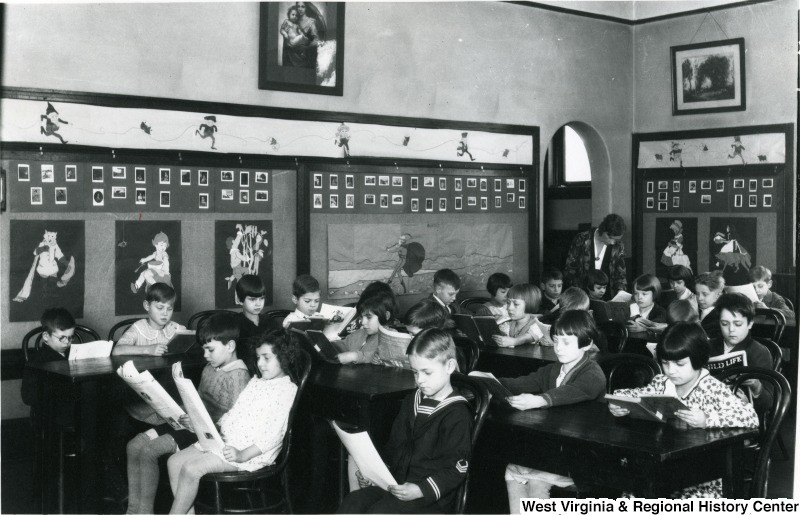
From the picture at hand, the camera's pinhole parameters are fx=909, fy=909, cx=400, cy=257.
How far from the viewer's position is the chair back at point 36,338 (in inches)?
202

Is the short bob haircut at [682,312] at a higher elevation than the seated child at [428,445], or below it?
higher

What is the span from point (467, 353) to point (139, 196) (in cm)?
243

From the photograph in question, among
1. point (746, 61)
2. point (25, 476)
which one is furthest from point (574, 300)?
point (746, 61)

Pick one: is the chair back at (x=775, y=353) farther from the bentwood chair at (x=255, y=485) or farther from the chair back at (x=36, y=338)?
the chair back at (x=36, y=338)

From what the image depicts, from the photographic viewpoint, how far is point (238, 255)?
633cm

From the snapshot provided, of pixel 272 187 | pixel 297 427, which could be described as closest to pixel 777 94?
pixel 272 187

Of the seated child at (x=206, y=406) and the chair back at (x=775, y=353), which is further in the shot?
the chair back at (x=775, y=353)

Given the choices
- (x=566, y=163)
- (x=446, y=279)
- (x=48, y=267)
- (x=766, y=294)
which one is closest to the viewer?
(x=48, y=267)

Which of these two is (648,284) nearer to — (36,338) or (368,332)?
(368,332)

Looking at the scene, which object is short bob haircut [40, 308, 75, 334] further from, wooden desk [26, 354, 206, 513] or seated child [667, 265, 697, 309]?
seated child [667, 265, 697, 309]

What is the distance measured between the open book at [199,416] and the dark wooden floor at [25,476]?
1060 mm

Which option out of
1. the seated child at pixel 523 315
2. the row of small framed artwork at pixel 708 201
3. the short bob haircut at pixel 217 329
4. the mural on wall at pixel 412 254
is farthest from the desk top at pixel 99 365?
the row of small framed artwork at pixel 708 201

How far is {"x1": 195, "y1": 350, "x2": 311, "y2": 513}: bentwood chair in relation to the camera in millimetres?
3566

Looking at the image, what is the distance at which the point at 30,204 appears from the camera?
5504 mm
